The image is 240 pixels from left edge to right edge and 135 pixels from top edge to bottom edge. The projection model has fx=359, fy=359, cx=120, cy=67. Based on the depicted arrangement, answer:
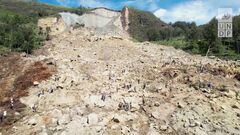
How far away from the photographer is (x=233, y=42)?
51125 mm

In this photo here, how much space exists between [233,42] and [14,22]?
3211 centimetres

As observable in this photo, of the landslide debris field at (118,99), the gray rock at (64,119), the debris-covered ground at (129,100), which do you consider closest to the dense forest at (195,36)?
the landslide debris field at (118,99)

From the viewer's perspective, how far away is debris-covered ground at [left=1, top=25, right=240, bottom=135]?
1652 centimetres

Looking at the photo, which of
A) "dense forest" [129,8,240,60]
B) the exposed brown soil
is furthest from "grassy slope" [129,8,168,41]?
the exposed brown soil

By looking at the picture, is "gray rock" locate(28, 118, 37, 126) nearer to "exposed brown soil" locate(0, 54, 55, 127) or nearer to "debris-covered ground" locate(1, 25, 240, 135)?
"debris-covered ground" locate(1, 25, 240, 135)

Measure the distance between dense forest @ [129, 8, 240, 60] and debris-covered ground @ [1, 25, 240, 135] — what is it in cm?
1974

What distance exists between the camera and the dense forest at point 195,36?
44969 millimetres

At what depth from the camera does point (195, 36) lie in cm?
5794

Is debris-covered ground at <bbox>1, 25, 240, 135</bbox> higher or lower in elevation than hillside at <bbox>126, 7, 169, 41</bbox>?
lower

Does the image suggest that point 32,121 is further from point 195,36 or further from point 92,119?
point 195,36

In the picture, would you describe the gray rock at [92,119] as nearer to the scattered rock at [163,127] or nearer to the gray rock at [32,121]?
the gray rock at [32,121]

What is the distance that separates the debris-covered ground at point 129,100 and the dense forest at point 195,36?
64.8 feet

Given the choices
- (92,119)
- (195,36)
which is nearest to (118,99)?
(92,119)

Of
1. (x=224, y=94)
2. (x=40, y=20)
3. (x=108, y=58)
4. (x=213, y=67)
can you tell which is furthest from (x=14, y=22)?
(x=224, y=94)
